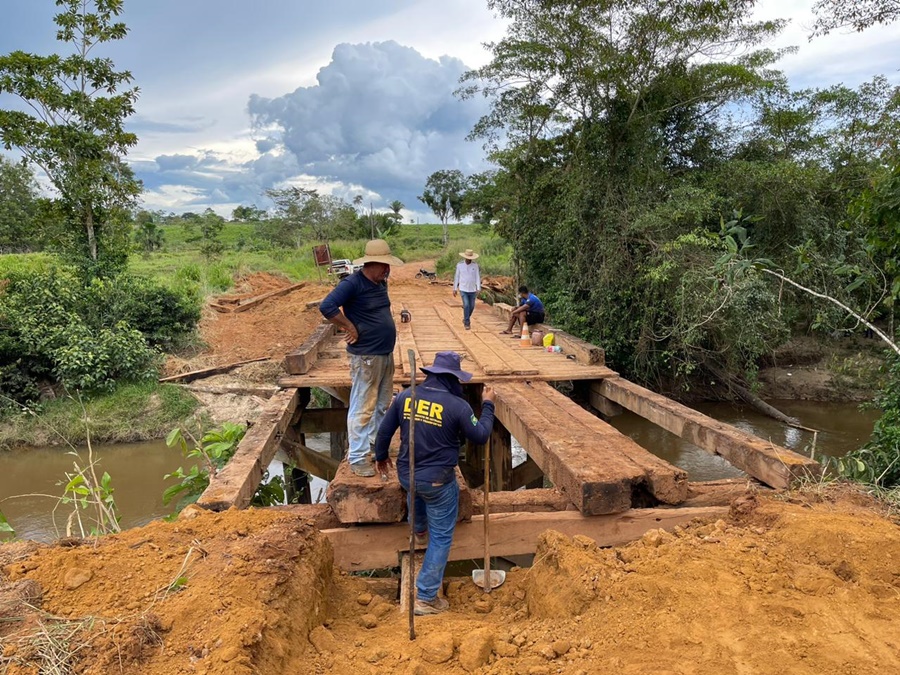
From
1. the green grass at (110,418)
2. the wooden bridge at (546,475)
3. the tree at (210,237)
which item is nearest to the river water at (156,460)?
the green grass at (110,418)

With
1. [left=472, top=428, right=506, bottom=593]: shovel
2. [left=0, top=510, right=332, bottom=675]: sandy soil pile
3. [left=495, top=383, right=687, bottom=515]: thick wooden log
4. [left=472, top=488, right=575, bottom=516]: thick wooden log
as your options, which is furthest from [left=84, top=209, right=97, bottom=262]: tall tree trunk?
[left=472, top=428, right=506, bottom=593]: shovel

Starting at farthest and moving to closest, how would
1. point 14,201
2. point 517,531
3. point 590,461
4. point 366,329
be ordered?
point 14,201 < point 366,329 < point 590,461 < point 517,531

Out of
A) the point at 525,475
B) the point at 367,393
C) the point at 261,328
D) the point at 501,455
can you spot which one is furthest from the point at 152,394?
the point at 367,393

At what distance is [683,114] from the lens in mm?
12016

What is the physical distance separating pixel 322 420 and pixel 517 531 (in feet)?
14.4

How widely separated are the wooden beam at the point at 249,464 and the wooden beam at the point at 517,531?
87 cm

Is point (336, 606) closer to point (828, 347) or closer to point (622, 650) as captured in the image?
point (622, 650)

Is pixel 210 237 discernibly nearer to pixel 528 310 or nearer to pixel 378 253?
pixel 528 310

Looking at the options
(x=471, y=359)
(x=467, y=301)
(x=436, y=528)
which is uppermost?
(x=467, y=301)

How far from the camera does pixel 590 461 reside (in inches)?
142

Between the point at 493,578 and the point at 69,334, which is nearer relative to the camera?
the point at 493,578

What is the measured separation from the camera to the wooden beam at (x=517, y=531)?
3.31 m

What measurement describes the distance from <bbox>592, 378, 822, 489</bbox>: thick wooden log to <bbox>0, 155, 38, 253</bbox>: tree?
106 ft

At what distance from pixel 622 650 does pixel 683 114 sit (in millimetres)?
12430
